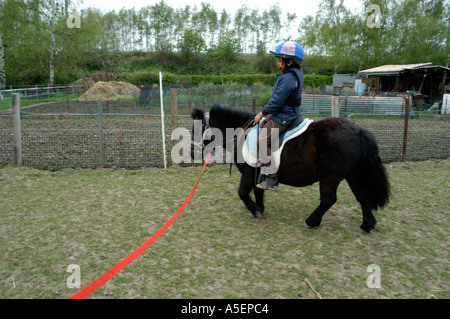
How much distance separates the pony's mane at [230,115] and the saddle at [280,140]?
37 centimetres

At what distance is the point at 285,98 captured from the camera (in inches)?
161

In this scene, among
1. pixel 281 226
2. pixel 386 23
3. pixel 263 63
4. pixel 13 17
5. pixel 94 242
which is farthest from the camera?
pixel 263 63

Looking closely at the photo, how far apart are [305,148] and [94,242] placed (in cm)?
301

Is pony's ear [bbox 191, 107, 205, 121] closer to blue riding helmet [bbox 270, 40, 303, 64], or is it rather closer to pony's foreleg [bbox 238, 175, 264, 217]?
pony's foreleg [bbox 238, 175, 264, 217]

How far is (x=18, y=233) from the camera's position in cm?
405

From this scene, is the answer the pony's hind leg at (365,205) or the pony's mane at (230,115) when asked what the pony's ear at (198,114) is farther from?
the pony's hind leg at (365,205)

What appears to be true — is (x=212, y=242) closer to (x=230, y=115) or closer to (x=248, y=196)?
(x=248, y=196)

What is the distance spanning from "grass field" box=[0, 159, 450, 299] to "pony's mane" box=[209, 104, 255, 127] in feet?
4.80

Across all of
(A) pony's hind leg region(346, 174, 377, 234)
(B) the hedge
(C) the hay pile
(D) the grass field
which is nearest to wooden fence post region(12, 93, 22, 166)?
(D) the grass field

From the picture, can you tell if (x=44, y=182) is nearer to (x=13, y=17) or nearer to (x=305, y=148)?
(x=305, y=148)

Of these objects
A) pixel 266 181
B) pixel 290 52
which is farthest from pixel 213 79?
pixel 266 181

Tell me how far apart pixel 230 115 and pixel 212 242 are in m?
1.96

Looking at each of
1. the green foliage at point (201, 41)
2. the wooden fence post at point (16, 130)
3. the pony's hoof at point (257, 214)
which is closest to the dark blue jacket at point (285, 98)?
the pony's hoof at point (257, 214)
